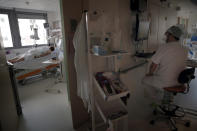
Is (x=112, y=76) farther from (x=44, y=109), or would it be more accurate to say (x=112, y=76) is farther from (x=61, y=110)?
(x=44, y=109)

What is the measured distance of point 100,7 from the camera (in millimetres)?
1535

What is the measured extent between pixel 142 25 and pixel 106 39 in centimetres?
94

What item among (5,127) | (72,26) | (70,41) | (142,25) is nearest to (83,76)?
(70,41)

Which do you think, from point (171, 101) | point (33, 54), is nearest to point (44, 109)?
point (33, 54)

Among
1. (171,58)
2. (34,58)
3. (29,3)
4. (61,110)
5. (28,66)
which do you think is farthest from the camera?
(29,3)

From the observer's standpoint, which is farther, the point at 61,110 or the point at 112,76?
the point at 61,110

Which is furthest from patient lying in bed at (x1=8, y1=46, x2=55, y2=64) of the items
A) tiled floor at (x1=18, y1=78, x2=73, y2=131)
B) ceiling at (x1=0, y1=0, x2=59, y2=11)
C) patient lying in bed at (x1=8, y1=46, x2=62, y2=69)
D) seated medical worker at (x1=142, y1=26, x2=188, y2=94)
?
seated medical worker at (x1=142, y1=26, x2=188, y2=94)

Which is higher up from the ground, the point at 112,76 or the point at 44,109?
the point at 112,76

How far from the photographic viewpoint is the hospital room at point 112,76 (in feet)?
4.62

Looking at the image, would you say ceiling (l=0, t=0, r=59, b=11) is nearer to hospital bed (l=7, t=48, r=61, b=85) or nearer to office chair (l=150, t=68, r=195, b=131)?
hospital bed (l=7, t=48, r=61, b=85)

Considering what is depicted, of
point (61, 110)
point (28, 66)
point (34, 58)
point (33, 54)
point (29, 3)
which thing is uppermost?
point (29, 3)

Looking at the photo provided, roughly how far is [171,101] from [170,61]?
0.71 meters

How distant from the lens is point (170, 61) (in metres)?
1.73

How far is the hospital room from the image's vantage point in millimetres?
1408
